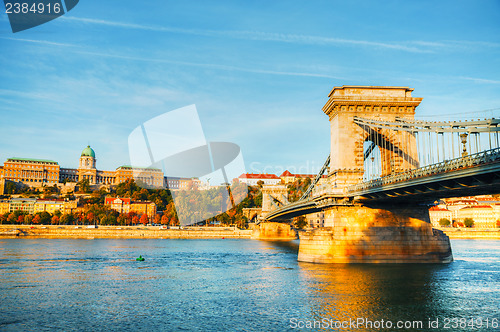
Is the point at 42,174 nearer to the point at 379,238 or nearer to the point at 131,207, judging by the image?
the point at 131,207

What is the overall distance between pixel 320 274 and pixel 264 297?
7.86 metres

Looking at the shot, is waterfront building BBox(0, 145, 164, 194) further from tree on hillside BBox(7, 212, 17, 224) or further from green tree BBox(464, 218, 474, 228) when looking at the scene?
green tree BBox(464, 218, 474, 228)

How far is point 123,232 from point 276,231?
3920 cm

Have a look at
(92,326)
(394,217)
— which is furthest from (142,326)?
(394,217)

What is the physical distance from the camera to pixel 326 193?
3681 cm

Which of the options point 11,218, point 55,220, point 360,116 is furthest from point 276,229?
point 11,218

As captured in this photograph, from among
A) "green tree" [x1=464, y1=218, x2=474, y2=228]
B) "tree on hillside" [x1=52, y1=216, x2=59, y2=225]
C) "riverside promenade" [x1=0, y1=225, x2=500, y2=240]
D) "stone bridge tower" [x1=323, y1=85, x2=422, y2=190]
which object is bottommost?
"riverside promenade" [x1=0, y1=225, x2=500, y2=240]

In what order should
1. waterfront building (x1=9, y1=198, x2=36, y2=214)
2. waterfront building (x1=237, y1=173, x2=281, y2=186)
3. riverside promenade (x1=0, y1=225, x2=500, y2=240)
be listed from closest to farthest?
riverside promenade (x1=0, y1=225, x2=500, y2=240) < waterfront building (x1=9, y1=198, x2=36, y2=214) < waterfront building (x1=237, y1=173, x2=281, y2=186)

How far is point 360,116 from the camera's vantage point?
38969 millimetres

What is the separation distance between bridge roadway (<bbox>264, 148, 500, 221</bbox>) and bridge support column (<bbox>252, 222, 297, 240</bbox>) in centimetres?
6315

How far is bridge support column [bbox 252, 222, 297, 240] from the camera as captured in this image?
10025 centimetres

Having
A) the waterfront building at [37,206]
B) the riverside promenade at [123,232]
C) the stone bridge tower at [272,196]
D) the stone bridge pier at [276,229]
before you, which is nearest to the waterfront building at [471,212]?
the stone bridge tower at [272,196]

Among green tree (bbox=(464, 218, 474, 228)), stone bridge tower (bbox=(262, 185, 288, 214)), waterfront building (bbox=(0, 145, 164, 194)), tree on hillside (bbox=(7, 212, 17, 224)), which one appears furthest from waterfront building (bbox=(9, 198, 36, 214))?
green tree (bbox=(464, 218, 474, 228))

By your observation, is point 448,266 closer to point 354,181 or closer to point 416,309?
point 354,181
